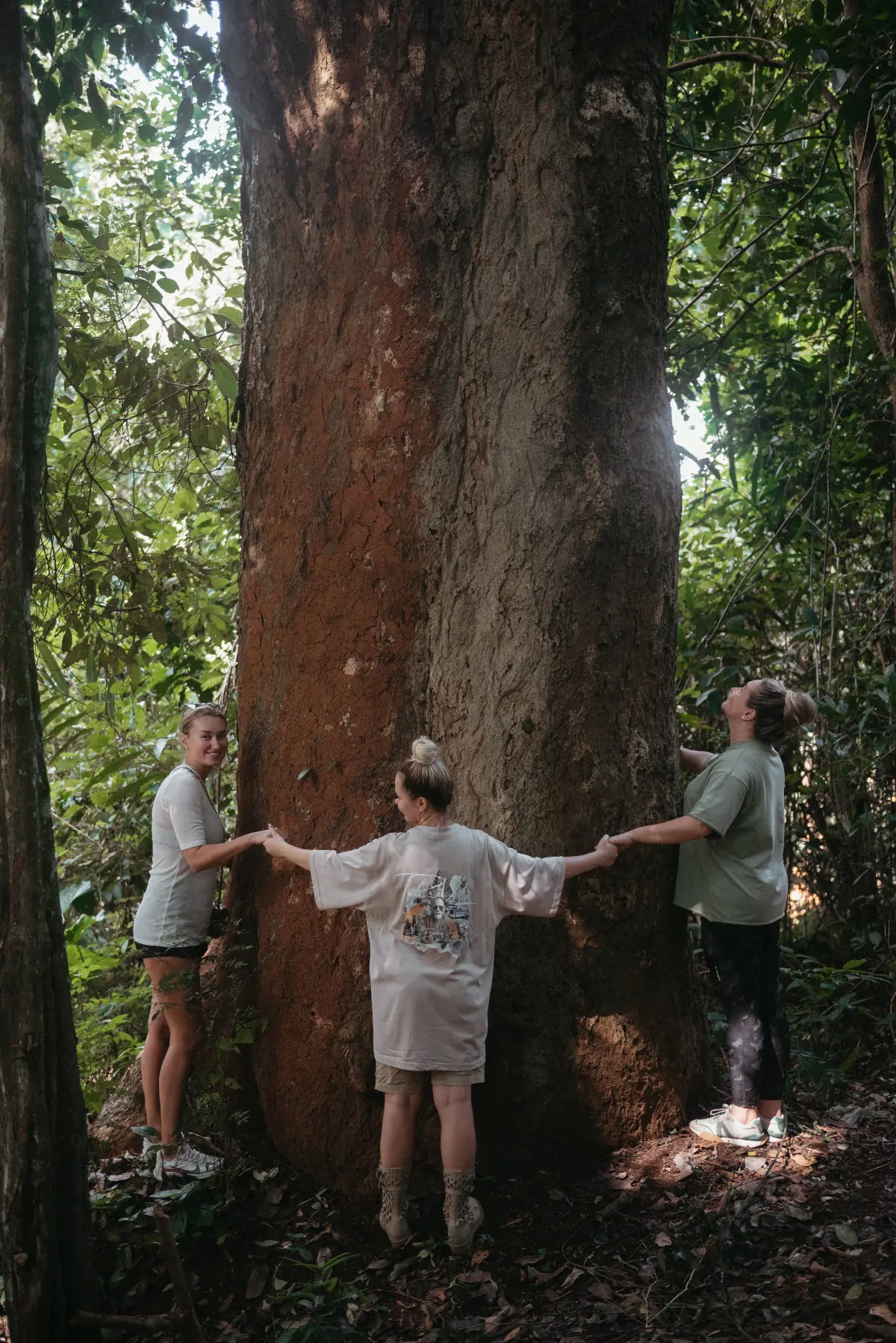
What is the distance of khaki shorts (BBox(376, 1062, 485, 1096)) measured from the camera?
3.65m

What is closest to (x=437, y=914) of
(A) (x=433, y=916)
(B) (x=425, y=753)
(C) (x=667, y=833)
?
(A) (x=433, y=916)

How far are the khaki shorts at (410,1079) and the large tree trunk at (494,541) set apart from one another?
0.38m

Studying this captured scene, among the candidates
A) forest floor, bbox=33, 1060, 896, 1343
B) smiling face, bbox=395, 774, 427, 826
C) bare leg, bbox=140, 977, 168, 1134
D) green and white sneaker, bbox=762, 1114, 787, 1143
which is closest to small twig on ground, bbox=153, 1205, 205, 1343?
forest floor, bbox=33, 1060, 896, 1343

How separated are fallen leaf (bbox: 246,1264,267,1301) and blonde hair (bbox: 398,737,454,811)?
1.69 m

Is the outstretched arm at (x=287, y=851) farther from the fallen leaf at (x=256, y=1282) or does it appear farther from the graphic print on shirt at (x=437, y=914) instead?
the fallen leaf at (x=256, y=1282)

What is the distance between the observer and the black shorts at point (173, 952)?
14.3 ft

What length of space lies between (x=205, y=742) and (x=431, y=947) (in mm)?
1426

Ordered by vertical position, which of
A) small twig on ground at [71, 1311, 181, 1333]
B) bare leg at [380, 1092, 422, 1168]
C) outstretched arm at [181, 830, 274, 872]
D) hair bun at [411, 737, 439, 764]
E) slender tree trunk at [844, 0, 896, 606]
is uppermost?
slender tree trunk at [844, 0, 896, 606]

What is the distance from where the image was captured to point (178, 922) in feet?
14.3

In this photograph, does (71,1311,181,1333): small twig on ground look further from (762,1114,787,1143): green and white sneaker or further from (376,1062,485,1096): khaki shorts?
(762,1114,787,1143): green and white sneaker

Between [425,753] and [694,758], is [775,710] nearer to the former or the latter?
[694,758]

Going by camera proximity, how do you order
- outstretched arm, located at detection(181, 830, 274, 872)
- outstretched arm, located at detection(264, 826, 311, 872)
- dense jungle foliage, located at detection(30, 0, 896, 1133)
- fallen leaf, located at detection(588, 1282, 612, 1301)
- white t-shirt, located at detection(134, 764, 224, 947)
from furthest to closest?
dense jungle foliage, located at detection(30, 0, 896, 1133) → white t-shirt, located at detection(134, 764, 224, 947) → outstretched arm, located at detection(181, 830, 274, 872) → outstretched arm, located at detection(264, 826, 311, 872) → fallen leaf, located at detection(588, 1282, 612, 1301)

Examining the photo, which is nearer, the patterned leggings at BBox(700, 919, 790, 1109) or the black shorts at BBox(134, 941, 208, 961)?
the patterned leggings at BBox(700, 919, 790, 1109)

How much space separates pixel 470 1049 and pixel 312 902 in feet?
3.07
